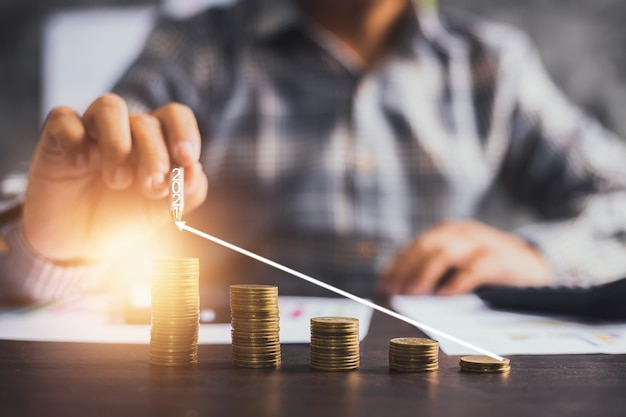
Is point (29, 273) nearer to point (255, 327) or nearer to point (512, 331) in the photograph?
point (255, 327)

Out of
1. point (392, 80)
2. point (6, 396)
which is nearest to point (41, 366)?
point (6, 396)

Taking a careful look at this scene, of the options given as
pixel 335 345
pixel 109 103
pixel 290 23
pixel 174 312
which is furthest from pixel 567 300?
pixel 290 23

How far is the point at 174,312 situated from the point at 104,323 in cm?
31

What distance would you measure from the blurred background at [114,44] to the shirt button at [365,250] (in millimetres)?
952

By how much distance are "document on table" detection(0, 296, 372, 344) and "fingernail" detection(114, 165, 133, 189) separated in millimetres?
191

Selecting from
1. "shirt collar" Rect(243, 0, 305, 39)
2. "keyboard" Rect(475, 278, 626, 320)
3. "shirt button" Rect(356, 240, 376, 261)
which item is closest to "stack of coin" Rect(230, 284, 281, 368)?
"keyboard" Rect(475, 278, 626, 320)

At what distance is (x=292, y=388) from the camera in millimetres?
543

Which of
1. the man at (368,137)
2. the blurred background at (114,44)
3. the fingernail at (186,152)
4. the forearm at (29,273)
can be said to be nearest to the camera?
the fingernail at (186,152)

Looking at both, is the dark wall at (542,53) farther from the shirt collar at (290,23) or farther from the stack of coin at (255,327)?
the stack of coin at (255,327)

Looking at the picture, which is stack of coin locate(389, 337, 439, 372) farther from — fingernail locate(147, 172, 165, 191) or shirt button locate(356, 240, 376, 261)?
shirt button locate(356, 240, 376, 261)

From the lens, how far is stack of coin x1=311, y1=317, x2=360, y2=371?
0.62 metres

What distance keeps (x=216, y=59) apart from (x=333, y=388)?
5.04 ft

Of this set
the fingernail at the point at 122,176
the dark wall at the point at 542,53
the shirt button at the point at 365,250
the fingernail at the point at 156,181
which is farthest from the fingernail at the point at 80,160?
the dark wall at the point at 542,53

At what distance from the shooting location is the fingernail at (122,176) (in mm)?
864
